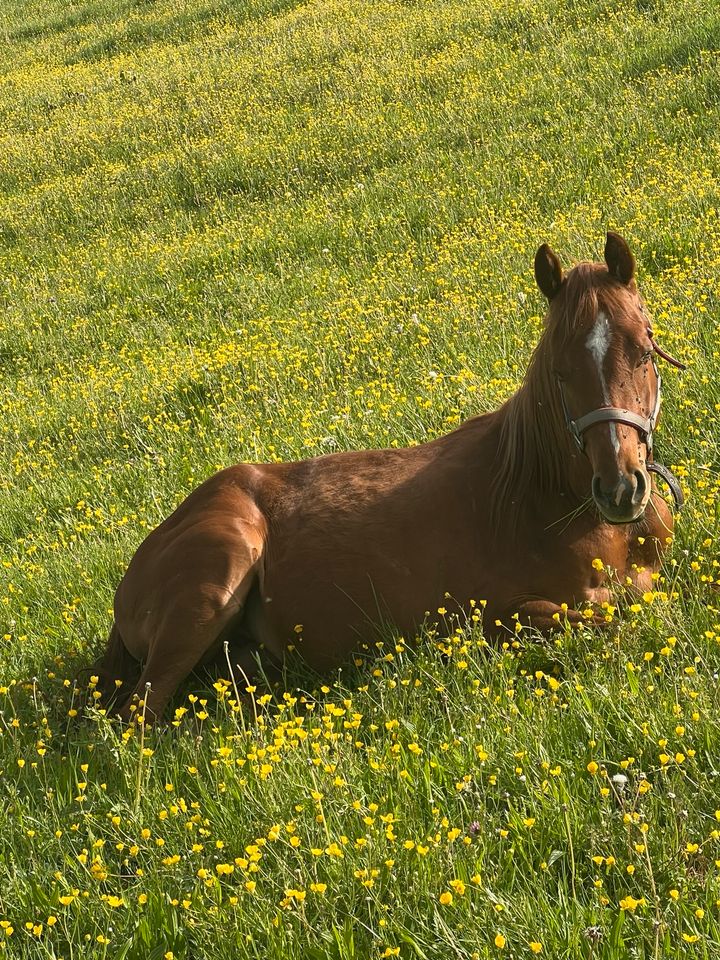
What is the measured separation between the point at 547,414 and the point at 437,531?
764mm

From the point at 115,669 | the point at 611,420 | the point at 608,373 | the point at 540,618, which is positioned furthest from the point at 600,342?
the point at 115,669

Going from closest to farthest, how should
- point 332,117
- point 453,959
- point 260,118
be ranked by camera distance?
point 453,959 < point 332,117 < point 260,118

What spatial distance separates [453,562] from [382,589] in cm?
36

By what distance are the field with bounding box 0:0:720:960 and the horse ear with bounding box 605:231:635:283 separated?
4.01 ft

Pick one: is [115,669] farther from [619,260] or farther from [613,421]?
[619,260]

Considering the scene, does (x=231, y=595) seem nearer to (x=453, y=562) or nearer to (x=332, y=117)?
(x=453, y=562)

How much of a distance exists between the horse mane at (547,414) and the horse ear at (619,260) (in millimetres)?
35

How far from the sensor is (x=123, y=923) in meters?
3.31

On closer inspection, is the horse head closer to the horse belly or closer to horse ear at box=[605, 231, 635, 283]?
horse ear at box=[605, 231, 635, 283]

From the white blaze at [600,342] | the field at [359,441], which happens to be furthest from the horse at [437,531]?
the field at [359,441]

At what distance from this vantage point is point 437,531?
187 inches

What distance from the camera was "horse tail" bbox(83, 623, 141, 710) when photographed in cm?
516

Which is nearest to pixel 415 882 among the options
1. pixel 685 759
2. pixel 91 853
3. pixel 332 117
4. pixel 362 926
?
pixel 362 926

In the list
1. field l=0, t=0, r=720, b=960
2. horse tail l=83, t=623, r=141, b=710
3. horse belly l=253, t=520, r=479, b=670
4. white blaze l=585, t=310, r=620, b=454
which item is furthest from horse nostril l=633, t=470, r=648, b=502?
horse tail l=83, t=623, r=141, b=710
